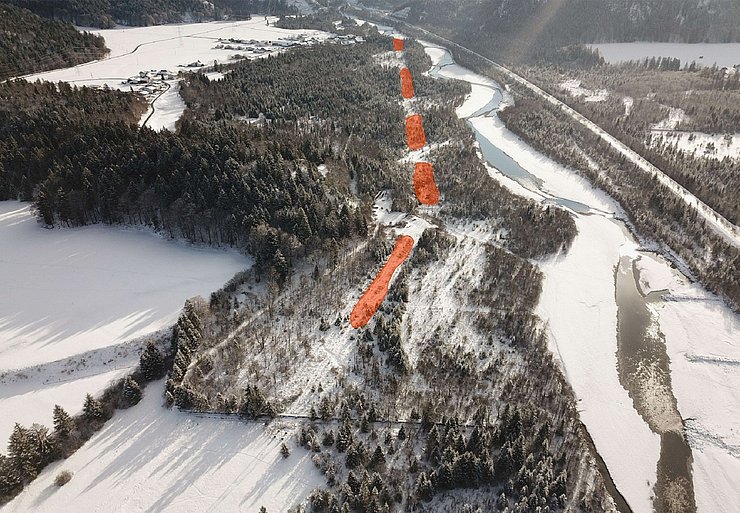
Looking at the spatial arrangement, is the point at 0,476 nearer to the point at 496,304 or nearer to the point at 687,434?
the point at 496,304

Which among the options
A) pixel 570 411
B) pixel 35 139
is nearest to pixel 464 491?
pixel 570 411

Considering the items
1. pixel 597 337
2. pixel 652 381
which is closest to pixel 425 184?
pixel 597 337

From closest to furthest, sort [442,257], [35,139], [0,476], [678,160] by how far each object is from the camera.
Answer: [0,476], [442,257], [35,139], [678,160]

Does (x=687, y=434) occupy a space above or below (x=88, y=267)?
below

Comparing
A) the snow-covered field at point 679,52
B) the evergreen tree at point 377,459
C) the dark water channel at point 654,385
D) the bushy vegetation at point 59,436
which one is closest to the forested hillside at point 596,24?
the snow-covered field at point 679,52

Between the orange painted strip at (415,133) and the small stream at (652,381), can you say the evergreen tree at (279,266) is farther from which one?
the orange painted strip at (415,133)

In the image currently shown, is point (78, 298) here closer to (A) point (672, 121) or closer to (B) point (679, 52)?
(A) point (672, 121)
